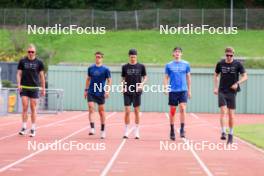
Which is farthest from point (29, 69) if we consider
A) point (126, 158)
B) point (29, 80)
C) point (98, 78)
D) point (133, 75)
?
point (126, 158)

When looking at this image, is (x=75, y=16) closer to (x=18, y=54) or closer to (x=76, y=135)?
(x=18, y=54)

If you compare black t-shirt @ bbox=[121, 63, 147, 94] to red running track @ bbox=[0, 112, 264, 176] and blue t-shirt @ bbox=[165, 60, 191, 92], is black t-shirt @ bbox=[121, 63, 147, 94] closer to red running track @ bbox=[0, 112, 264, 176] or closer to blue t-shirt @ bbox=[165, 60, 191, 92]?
blue t-shirt @ bbox=[165, 60, 191, 92]

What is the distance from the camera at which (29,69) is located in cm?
1731

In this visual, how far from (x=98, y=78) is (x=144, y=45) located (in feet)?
126

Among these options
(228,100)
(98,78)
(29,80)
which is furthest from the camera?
(29,80)

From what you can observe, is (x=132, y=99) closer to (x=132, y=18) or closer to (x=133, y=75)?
(x=133, y=75)

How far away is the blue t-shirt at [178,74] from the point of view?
649 inches

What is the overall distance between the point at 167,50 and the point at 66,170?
4307 cm

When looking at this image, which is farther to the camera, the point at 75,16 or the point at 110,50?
the point at 75,16

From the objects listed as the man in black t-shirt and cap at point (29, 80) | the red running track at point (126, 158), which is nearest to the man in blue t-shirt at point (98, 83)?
the red running track at point (126, 158)

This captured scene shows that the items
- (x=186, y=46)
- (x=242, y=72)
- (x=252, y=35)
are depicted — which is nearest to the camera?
(x=242, y=72)

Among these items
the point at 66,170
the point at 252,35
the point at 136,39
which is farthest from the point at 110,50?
the point at 66,170

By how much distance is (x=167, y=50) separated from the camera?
176 feet

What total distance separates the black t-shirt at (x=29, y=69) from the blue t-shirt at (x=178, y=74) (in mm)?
3137
